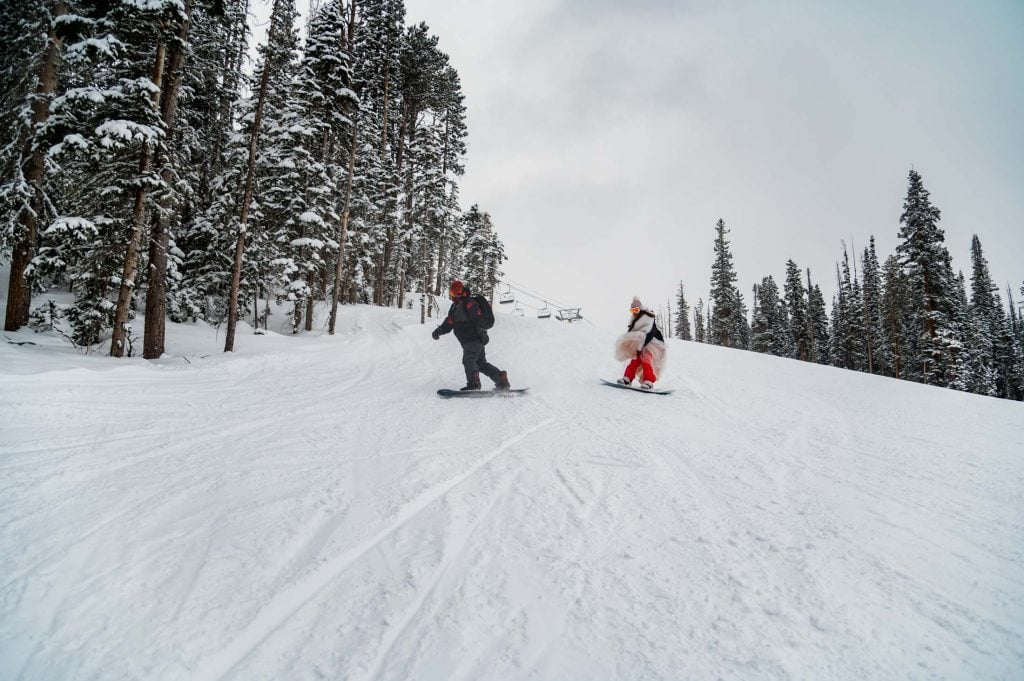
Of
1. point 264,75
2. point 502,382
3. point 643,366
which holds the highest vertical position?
point 264,75

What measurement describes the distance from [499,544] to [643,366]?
259 inches

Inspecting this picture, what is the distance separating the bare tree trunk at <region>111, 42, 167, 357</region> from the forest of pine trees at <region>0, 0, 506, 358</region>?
0.03 meters

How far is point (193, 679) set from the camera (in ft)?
5.79

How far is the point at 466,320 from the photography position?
322 inches

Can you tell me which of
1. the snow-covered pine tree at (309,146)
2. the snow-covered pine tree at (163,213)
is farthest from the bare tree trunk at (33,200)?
the snow-covered pine tree at (309,146)

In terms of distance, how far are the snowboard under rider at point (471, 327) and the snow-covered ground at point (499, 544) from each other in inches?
71.9

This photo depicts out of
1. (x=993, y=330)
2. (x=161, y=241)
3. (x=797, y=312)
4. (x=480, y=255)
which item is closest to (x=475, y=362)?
(x=161, y=241)

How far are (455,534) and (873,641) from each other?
7.45 ft

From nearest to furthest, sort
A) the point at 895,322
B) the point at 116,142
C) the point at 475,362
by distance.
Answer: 1. the point at 475,362
2. the point at 116,142
3. the point at 895,322

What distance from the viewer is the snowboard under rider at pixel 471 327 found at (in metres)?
8.13

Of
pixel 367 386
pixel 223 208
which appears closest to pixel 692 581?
pixel 367 386

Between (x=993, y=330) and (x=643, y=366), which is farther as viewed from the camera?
(x=993, y=330)

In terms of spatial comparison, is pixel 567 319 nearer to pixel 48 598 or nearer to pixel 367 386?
pixel 367 386

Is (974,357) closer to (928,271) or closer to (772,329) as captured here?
(928,271)
